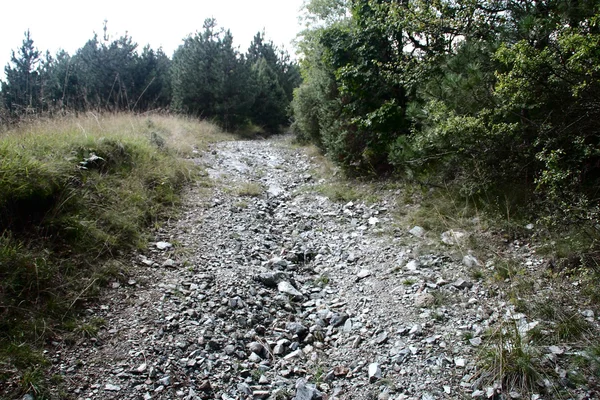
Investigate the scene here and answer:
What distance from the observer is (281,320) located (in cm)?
366

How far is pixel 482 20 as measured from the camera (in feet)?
16.6

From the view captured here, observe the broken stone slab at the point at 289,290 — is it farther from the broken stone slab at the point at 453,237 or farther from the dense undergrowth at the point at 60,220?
the broken stone slab at the point at 453,237

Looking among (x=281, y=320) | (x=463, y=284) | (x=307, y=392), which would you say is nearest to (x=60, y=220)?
(x=281, y=320)

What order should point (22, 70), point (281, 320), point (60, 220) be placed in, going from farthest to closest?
point (22, 70) → point (60, 220) → point (281, 320)

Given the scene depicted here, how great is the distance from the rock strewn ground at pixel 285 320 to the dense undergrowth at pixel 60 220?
0.27 m

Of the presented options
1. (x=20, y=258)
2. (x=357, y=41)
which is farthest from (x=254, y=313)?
(x=357, y=41)

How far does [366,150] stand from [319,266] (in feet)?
12.2

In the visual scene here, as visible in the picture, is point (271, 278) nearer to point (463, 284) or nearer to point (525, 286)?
point (463, 284)

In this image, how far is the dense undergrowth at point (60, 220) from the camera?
2.90 m

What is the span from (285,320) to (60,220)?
274 cm

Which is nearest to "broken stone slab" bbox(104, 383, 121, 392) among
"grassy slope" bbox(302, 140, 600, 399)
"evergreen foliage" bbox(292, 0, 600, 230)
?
"grassy slope" bbox(302, 140, 600, 399)

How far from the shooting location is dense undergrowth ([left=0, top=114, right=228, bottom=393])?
2902mm

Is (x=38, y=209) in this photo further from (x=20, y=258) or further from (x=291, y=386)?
(x=291, y=386)

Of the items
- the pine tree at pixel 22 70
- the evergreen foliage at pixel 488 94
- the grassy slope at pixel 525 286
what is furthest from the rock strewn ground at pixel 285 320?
the pine tree at pixel 22 70
